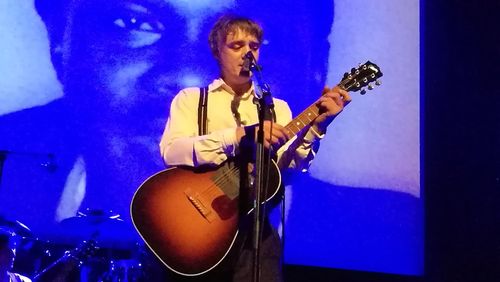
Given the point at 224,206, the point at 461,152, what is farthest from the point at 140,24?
the point at 461,152

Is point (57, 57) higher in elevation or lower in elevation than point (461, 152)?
higher

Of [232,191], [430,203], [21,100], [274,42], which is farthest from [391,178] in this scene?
[21,100]

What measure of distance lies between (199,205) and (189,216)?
0.20ft

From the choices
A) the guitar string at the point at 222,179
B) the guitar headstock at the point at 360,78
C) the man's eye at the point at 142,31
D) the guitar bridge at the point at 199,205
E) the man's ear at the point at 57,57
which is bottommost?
the guitar bridge at the point at 199,205

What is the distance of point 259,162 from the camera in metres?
1.87

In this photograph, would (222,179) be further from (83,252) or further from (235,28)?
(83,252)

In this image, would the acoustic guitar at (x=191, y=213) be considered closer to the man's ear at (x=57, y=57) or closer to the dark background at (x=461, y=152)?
the dark background at (x=461, y=152)

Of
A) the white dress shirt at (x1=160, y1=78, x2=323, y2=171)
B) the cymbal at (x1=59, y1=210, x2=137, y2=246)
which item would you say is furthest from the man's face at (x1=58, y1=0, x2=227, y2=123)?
the white dress shirt at (x1=160, y1=78, x2=323, y2=171)

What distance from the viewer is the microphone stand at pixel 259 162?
178 centimetres

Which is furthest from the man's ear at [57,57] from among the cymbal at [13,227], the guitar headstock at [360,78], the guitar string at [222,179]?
the guitar headstock at [360,78]

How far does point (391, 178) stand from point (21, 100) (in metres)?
2.87

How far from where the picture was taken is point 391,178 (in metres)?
3.67

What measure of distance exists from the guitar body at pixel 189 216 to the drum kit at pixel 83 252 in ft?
4.65

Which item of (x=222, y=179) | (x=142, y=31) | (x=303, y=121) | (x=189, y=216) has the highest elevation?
(x=142, y=31)
